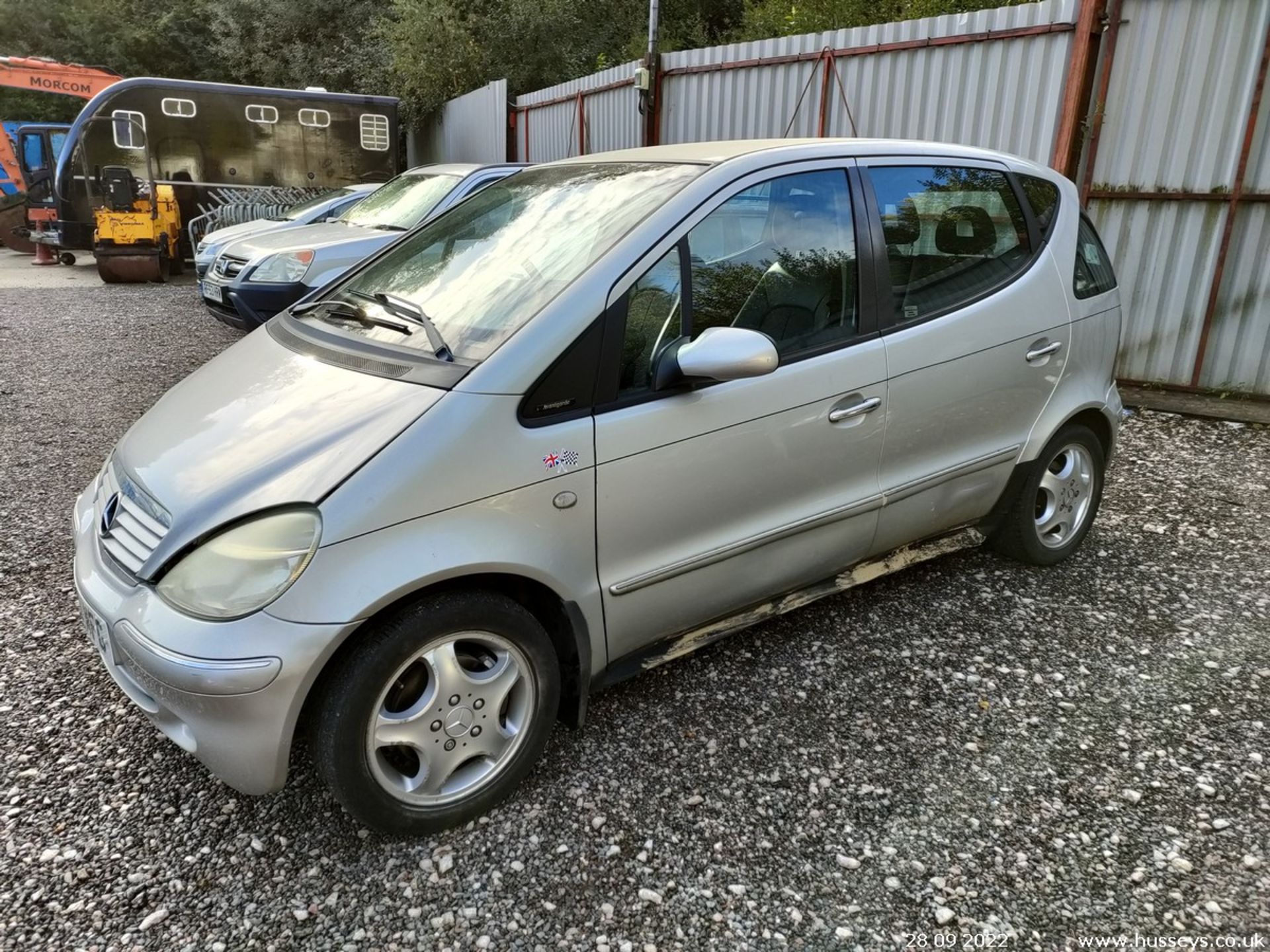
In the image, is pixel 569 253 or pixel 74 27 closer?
pixel 569 253

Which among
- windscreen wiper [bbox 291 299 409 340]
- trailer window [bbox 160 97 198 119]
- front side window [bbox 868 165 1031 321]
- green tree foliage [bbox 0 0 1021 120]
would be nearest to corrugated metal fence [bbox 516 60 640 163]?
green tree foliage [bbox 0 0 1021 120]

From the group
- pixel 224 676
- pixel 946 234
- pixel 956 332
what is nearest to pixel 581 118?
pixel 946 234

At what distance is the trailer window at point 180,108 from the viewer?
548 inches

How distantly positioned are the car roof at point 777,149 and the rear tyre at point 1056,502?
4.02 feet

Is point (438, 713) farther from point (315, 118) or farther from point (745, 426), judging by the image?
point (315, 118)

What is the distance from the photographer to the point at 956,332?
3.21 meters

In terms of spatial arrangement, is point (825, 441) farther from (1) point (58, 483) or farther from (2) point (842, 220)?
(1) point (58, 483)

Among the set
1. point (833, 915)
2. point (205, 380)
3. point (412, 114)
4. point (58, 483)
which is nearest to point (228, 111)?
point (412, 114)

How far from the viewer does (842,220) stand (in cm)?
305

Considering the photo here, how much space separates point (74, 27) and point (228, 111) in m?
16.6

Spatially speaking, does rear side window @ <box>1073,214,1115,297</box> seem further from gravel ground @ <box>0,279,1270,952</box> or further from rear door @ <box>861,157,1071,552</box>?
gravel ground @ <box>0,279,1270,952</box>

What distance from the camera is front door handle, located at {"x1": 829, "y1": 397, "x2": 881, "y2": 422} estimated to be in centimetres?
289

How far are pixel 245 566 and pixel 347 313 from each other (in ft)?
3.81

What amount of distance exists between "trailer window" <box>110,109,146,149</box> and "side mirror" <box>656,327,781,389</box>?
1452 centimetres
